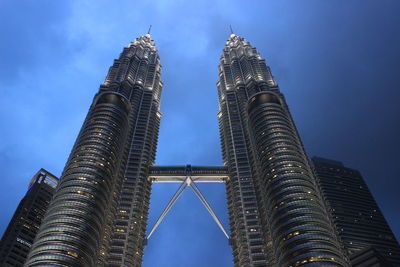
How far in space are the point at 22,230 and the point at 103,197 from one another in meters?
78.2

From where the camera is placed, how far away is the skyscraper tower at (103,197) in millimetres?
107625

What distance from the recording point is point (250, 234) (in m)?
137

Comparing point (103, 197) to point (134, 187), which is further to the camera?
point (134, 187)

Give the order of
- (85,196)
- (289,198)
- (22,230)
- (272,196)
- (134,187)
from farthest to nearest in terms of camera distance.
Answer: (22,230), (134,187), (272,196), (85,196), (289,198)

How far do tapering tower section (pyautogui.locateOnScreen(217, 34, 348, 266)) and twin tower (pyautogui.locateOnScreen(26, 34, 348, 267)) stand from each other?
0.33 m

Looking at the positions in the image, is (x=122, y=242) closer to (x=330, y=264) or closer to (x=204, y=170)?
(x=204, y=170)

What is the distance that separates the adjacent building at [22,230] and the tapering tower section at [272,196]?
97144mm

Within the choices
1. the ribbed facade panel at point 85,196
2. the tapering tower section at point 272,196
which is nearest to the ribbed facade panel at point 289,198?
the tapering tower section at point 272,196

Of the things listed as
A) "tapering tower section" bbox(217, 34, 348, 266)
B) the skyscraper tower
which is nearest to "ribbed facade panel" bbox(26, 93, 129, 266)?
the skyscraper tower

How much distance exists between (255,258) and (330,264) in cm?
3675

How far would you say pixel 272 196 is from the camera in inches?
4761

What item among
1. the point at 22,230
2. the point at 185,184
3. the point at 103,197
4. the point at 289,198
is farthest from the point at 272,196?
the point at 22,230

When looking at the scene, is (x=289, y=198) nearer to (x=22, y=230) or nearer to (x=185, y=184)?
(x=185, y=184)

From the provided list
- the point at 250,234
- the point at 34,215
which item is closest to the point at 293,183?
the point at 250,234
